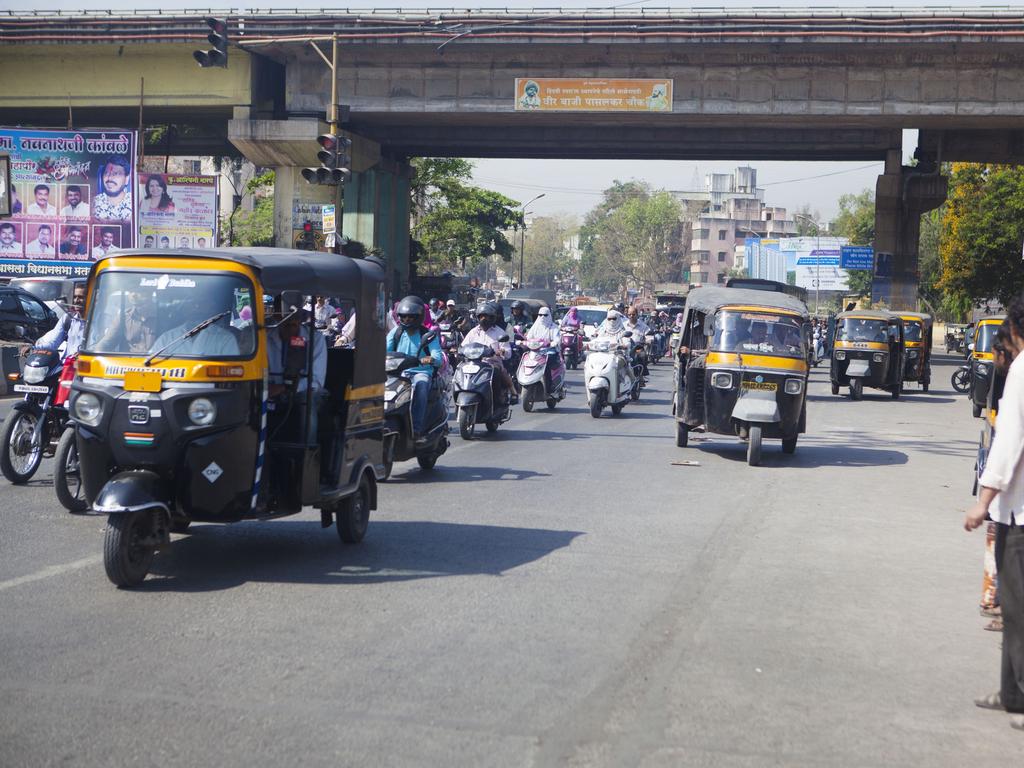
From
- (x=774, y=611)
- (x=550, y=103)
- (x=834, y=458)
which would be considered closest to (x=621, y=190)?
(x=550, y=103)

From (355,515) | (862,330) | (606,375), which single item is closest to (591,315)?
(862,330)

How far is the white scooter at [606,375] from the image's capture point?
2053 centimetres

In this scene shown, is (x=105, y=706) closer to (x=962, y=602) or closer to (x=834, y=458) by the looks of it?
(x=962, y=602)

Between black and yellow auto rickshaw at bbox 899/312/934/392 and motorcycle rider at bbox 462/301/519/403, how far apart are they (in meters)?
19.6

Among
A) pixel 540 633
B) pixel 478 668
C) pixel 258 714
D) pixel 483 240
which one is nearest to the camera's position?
pixel 258 714

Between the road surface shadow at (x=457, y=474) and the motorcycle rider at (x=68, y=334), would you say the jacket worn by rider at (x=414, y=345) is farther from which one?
the motorcycle rider at (x=68, y=334)

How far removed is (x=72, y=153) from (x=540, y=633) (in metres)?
32.2

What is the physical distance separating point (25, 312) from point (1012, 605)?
966 inches

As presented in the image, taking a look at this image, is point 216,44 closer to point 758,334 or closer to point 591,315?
point 758,334

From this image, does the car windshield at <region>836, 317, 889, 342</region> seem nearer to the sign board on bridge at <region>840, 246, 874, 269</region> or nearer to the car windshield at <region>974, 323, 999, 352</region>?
the car windshield at <region>974, 323, 999, 352</region>

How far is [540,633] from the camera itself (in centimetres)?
648

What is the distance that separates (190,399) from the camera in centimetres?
721

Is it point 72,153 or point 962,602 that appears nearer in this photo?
point 962,602

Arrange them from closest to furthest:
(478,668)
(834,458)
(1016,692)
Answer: (1016,692) → (478,668) → (834,458)
